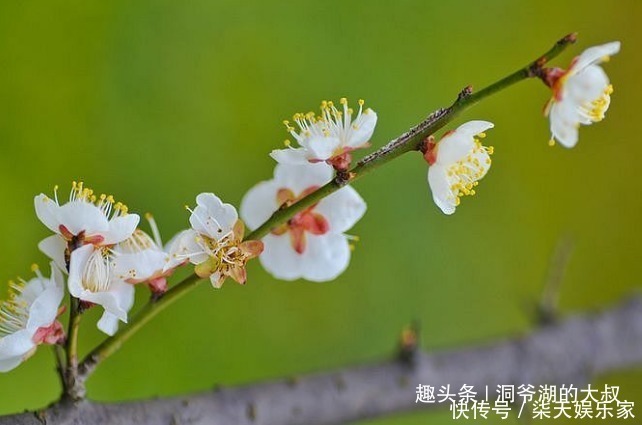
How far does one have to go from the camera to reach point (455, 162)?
1.56 ft

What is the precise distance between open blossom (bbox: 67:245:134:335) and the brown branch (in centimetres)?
10

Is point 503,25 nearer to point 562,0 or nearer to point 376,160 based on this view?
point 562,0

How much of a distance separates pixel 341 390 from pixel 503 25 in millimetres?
899

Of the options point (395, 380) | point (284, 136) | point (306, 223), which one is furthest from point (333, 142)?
point (284, 136)

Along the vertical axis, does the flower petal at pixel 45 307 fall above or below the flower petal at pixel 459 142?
below

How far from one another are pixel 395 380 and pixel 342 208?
0.36 m

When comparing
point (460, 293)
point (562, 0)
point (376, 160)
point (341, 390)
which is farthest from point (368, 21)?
point (376, 160)

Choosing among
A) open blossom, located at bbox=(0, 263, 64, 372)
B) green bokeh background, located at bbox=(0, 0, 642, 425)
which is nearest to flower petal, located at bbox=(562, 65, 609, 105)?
open blossom, located at bbox=(0, 263, 64, 372)

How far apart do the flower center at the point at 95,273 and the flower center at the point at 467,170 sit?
8.6 inches

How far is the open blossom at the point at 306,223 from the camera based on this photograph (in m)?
0.56

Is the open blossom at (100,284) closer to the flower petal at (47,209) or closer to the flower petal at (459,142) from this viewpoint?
the flower petal at (47,209)

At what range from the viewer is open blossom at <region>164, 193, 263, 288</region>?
49 centimetres

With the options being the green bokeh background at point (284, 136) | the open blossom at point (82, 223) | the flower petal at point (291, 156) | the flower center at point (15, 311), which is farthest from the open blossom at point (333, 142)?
the green bokeh background at point (284, 136)

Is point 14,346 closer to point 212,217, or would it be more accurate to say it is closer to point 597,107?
point 212,217
